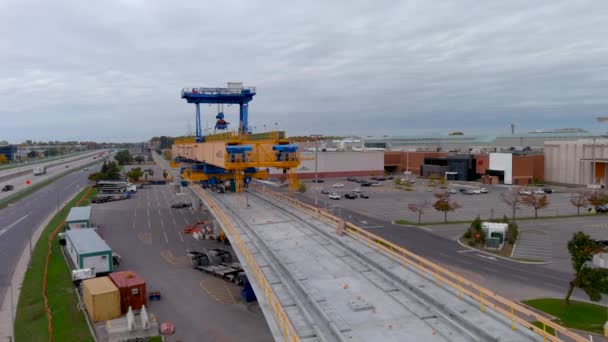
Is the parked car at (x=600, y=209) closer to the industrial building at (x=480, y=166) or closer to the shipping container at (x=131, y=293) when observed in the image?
the industrial building at (x=480, y=166)

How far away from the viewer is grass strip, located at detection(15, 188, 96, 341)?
55.1ft

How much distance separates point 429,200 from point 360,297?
1815 inches

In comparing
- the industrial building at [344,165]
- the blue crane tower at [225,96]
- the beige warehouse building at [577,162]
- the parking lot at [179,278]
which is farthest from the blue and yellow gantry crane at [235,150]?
the beige warehouse building at [577,162]

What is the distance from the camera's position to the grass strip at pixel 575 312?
1670 centimetres

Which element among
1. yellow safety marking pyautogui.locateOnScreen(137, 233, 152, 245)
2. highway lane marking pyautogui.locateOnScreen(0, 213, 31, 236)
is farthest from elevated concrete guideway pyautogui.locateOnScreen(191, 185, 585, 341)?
highway lane marking pyautogui.locateOnScreen(0, 213, 31, 236)

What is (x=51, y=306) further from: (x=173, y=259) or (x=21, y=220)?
(x=21, y=220)

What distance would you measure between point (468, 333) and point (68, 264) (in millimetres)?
25884

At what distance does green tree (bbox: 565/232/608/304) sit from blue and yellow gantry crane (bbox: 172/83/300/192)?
13.3 m

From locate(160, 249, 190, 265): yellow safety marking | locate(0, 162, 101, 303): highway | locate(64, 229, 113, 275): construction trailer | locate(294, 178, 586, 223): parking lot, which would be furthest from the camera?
locate(294, 178, 586, 223): parking lot

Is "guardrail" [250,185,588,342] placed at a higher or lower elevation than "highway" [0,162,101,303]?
higher

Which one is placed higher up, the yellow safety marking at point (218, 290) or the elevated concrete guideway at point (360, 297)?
the elevated concrete guideway at point (360, 297)

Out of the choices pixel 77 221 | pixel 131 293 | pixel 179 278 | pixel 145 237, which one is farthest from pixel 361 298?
pixel 77 221

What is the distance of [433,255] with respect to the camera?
27406mm

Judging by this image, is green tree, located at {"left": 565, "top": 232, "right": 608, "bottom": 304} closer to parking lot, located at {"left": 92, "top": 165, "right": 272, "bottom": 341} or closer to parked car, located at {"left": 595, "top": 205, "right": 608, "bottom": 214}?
parking lot, located at {"left": 92, "top": 165, "right": 272, "bottom": 341}
